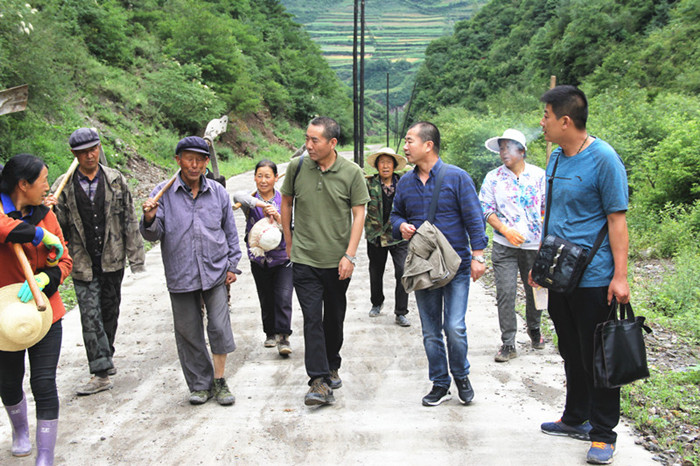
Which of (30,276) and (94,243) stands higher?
(30,276)

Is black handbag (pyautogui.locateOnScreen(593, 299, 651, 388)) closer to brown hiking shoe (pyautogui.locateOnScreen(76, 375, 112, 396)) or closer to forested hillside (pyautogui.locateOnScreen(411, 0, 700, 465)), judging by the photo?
forested hillside (pyautogui.locateOnScreen(411, 0, 700, 465))

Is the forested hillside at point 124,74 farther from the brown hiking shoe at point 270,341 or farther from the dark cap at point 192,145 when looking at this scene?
the dark cap at point 192,145

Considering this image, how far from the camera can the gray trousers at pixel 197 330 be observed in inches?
185

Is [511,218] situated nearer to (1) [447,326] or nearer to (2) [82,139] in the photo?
(1) [447,326]

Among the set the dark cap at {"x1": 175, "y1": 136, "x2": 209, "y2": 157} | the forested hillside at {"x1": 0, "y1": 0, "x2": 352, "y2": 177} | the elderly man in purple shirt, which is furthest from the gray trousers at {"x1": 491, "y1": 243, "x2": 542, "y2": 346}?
the forested hillside at {"x1": 0, "y1": 0, "x2": 352, "y2": 177}

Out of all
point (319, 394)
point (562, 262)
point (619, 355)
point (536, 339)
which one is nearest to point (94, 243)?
point (319, 394)

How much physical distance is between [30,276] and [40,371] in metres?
0.60

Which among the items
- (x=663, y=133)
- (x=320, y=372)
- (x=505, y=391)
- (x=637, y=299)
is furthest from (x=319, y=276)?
(x=663, y=133)

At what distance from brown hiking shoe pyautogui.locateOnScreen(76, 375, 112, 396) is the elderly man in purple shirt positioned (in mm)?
816

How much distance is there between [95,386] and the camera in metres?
5.00

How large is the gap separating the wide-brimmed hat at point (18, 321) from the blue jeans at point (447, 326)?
102 inches

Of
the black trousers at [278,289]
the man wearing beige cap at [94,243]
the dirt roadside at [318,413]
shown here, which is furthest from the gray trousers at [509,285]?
the man wearing beige cap at [94,243]

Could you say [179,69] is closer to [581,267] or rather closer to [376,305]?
[376,305]

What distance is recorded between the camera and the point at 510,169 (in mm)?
5766
